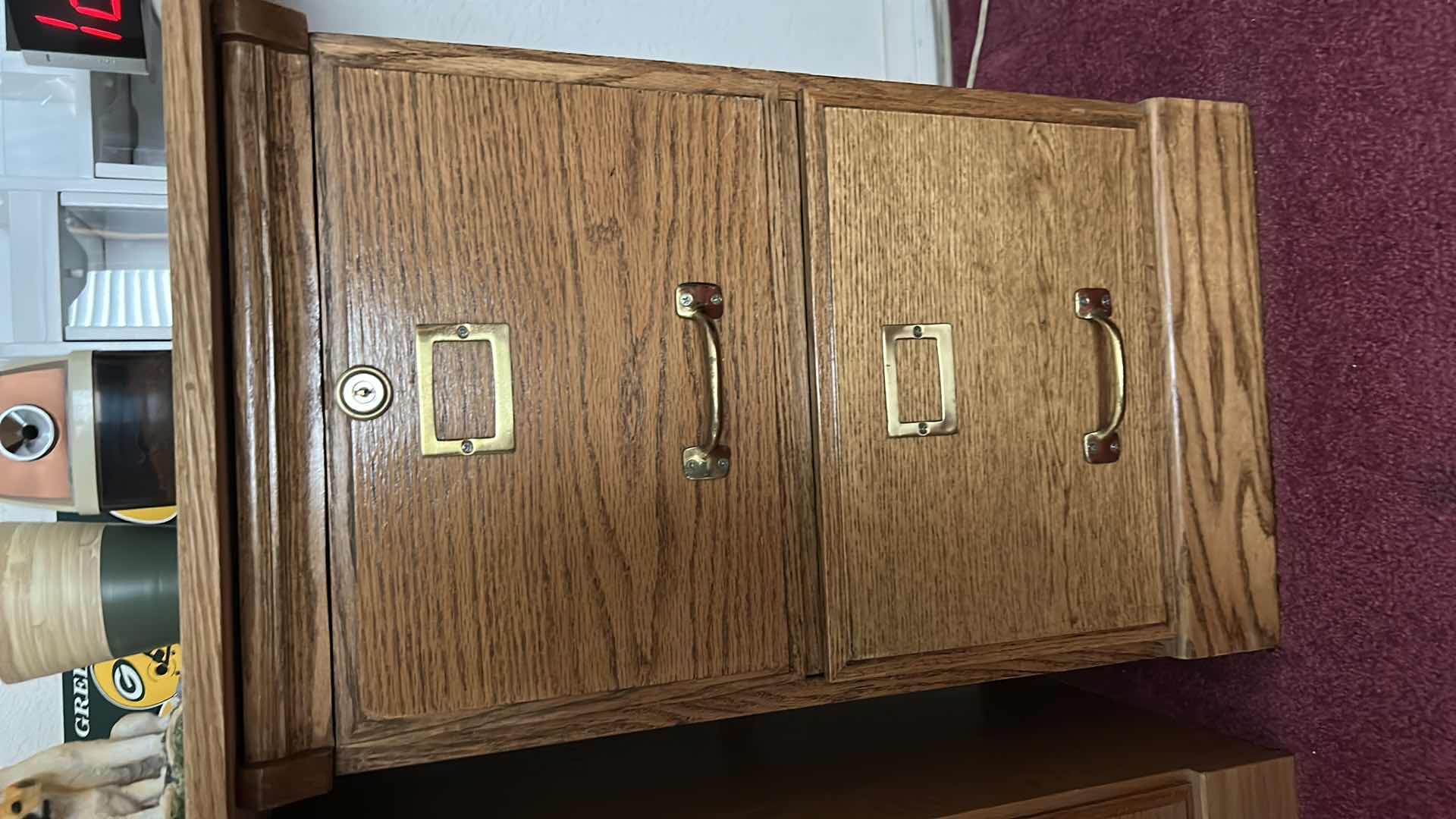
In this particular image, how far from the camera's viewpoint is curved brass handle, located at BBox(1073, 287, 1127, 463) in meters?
0.77

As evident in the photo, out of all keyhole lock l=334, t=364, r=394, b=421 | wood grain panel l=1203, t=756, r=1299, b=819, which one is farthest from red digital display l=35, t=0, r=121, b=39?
wood grain panel l=1203, t=756, r=1299, b=819

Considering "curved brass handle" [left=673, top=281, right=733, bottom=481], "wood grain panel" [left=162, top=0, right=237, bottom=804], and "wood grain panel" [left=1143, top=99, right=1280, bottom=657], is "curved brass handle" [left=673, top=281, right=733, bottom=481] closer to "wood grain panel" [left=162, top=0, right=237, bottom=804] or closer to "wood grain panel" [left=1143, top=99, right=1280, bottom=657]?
"wood grain panel" [left=162, top=0, right=237, bottom=804]

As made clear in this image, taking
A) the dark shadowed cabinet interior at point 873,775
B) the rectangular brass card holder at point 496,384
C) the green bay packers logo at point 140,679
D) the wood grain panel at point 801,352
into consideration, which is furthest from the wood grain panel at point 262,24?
the green bay packers logo at point 140,679

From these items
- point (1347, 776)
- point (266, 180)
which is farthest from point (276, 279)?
point (1347, 776)

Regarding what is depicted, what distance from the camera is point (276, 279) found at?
0.58 m

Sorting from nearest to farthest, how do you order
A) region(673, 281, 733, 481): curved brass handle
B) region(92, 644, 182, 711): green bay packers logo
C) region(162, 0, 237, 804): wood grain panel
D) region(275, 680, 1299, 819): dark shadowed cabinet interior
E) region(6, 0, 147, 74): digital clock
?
region(162, 0, 237, 804): wood grain panel < region(673, 281, 733, 481): curved brass handle < region(275, 680, 1299, 819): dark shadowed cabinet interior < region(6, 0, 147, 74): digital clock < region(92, 644, 182, 711): green bay packers logo

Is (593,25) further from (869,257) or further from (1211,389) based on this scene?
(1211,389)

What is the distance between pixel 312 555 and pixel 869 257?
1.44ft

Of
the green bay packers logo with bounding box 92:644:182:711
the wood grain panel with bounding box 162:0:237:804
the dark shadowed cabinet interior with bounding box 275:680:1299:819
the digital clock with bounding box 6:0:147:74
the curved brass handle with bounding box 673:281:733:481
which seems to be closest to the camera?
the wood grain panel with bounding box 162:0:237:804

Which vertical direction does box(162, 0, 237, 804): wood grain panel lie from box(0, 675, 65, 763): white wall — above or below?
above

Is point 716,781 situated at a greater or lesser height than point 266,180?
lesser

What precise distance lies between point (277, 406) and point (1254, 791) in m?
0.84

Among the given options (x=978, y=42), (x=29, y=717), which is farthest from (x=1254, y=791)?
(x=29, y=717)

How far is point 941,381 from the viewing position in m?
0.73
